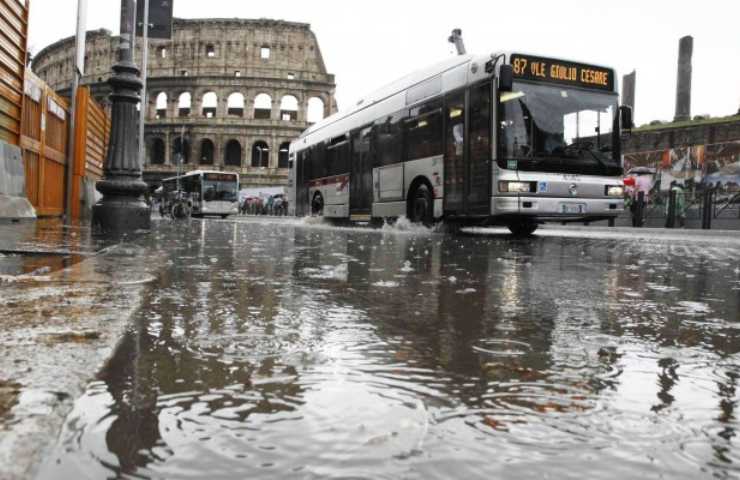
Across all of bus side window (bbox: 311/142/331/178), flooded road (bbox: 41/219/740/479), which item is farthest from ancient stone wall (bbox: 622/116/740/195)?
flooded road (bbox: 41/219/740/479)

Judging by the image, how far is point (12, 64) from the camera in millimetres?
8383

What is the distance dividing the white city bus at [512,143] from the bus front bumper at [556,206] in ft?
0.05

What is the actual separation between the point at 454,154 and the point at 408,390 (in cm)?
936

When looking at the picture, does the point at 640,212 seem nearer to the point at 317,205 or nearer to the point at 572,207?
the point at 317,205

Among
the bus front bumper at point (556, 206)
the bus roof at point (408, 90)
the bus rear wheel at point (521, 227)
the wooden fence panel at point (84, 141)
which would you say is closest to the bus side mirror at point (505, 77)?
the bus roof at point (408, 90)

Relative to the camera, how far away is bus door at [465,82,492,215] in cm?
957

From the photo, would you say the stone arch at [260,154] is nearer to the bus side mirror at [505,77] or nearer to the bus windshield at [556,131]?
the bus windshield at [556,131]

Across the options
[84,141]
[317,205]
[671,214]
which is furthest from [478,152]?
[671,214]

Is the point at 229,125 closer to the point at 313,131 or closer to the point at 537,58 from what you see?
the point at 313,131

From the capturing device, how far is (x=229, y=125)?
6306 cm

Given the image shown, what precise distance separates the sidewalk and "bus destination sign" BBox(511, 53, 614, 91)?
7182mm

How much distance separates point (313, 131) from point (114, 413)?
657 inches

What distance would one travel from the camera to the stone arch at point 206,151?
64125 mm

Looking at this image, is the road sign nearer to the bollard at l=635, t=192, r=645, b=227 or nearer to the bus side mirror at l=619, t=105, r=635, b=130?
the bus side mirror at l=619, t=105, r=635, b=130
